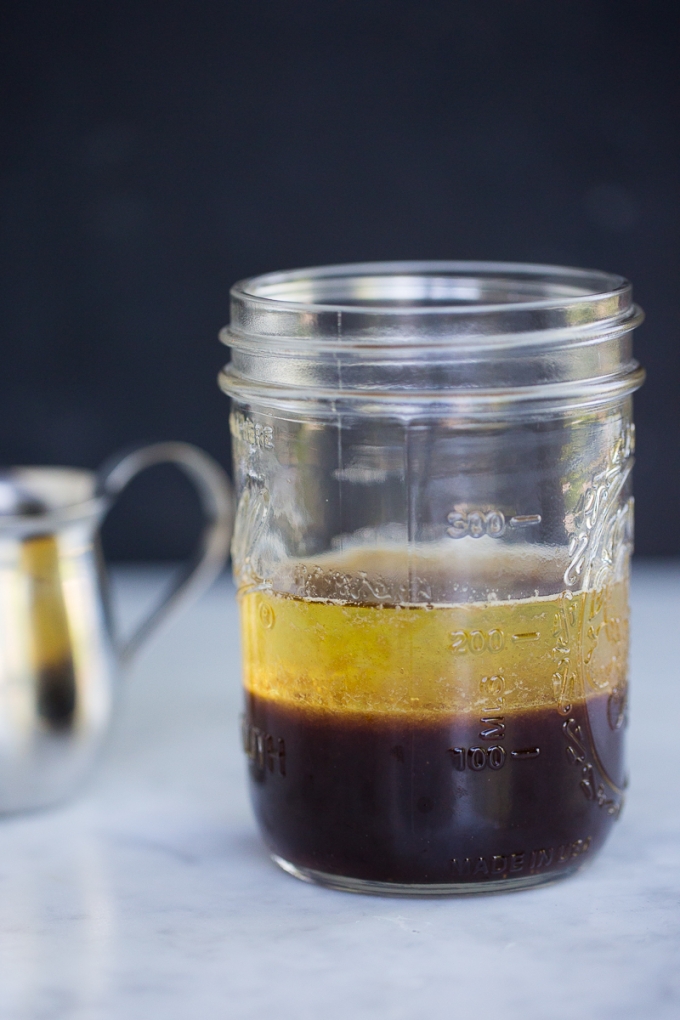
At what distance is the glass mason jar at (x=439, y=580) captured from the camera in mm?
709

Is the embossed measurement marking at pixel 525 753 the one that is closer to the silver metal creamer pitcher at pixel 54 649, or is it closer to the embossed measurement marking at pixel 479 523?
the embossed measurement marking at pixel 479 523

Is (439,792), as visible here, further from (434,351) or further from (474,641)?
(434,351)

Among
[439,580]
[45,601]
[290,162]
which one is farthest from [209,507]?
[290,162]

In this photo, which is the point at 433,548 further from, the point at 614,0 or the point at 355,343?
the point at 614,0

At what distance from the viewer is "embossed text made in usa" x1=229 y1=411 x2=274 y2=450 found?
76cm

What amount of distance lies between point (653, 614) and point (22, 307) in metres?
0.76

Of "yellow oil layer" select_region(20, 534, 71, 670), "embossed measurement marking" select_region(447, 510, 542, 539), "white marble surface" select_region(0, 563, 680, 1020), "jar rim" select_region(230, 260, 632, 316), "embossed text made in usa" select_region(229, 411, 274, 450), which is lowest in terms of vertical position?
"white marble surface" select_region(0, 563, 680, 1020)

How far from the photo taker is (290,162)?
1.36 metres

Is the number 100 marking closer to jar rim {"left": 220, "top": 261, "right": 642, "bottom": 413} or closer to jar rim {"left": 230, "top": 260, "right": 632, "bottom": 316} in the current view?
jar rim {"left": 220, "top": 261, "right": 642, "bottom": 413}


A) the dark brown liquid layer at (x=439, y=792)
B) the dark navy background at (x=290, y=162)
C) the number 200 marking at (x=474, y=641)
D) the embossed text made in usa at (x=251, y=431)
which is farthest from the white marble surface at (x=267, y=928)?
the dark navy background at (x=290, y=162)

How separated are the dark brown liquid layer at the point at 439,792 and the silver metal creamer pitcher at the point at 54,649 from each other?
20 centimetres

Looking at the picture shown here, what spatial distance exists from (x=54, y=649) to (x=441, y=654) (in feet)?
1.03

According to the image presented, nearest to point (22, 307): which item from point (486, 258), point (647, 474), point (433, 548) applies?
point (486, 258)

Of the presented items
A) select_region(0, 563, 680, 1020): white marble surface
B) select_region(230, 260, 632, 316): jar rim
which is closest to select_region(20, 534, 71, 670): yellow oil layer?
select_region(0, 563, 680, 1020): white marble surface
